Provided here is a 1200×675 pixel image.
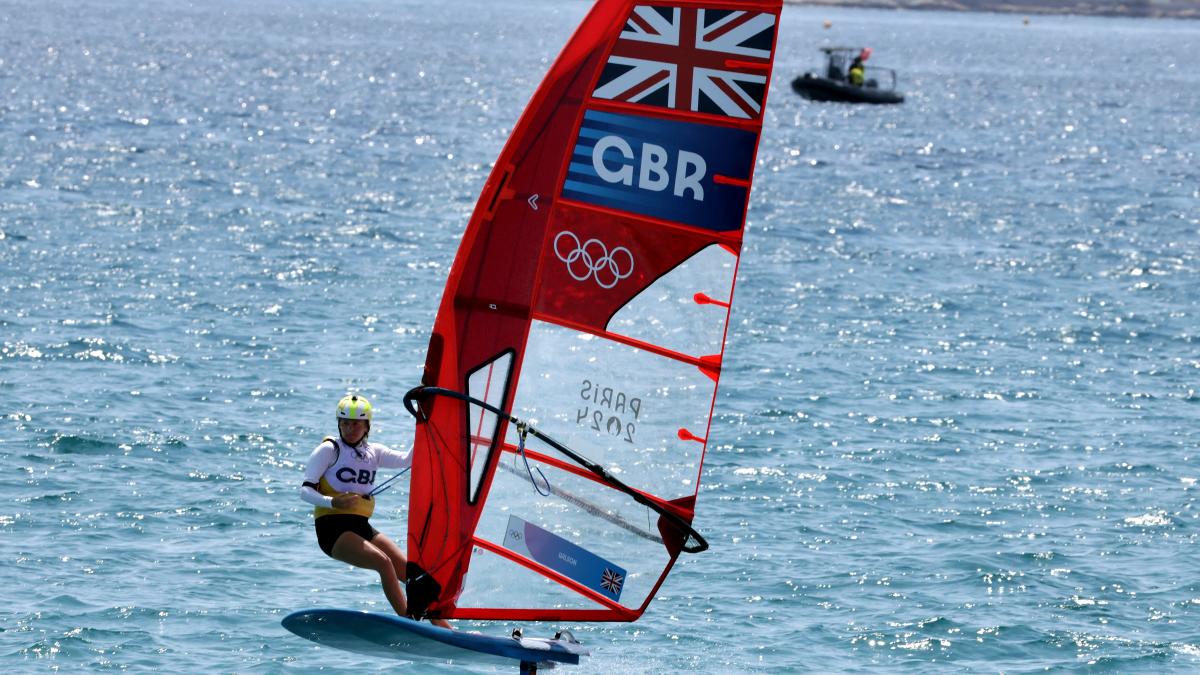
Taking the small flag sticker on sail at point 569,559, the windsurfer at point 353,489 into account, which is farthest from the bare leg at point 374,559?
the small flag sticker on sail at point 569,559

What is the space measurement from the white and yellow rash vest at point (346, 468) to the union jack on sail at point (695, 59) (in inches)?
130

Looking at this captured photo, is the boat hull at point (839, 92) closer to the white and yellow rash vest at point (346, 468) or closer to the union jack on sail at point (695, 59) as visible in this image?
the white and yellow rash vest at point (346, 468)

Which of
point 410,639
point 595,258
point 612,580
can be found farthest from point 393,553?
point 595,258

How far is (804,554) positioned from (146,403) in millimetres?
9613

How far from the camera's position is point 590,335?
37.3ft

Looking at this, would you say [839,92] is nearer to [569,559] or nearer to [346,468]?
[346,468]

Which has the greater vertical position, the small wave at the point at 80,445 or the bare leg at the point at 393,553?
the bare leg at the point at 393,553

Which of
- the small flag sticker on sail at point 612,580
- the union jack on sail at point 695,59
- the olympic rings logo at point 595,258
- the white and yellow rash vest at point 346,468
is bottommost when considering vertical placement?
the small flag sticker on sail at point 612,580

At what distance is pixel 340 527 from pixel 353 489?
302 millimetres

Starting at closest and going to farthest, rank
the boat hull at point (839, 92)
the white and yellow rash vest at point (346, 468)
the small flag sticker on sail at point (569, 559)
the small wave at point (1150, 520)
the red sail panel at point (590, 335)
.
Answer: the red sail panel at point (590, 335), the small flag sticker on sail at point (569, 559), the white and yellow rash vest at point (346, 468), the small wave at point (1150, 520), the boat hull at point (839, 92)

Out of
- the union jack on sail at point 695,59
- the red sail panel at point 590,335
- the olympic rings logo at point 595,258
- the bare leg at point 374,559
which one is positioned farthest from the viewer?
the bare leg at point 374,559

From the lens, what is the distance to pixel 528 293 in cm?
1135

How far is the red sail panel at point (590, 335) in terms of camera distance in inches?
428

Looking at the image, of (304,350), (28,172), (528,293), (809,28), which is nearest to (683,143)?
(528,293)
